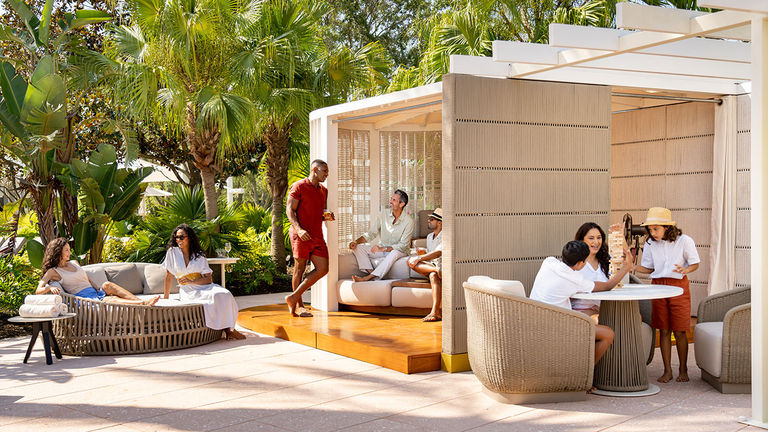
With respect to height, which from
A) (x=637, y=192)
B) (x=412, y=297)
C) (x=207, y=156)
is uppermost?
(x=207, y=156)

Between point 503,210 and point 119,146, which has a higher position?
point 119,146

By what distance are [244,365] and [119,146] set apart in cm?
1068

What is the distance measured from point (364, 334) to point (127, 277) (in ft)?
9.36

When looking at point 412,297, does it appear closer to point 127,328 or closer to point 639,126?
point 127,328

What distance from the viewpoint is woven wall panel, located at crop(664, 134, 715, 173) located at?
27.7 feet

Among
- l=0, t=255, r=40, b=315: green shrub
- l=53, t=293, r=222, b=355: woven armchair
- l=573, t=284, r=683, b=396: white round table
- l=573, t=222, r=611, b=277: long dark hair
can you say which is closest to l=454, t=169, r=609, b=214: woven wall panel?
l=573, t=222, r=611, b=277: long dark hair

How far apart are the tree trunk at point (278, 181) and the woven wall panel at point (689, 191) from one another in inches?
269

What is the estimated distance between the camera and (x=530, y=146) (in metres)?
6.65

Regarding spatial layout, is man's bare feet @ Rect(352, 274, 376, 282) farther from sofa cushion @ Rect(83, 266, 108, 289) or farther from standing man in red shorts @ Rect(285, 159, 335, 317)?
sofa cushion @ Rect(83, 266, 108, 289)

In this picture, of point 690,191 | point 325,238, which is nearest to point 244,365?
point 325,238

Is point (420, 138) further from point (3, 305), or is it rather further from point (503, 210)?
point (3, 305)

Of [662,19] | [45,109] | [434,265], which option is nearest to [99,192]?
[45,109]

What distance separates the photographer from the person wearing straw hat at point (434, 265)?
818 centimetres

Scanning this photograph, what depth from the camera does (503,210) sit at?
654 cm
